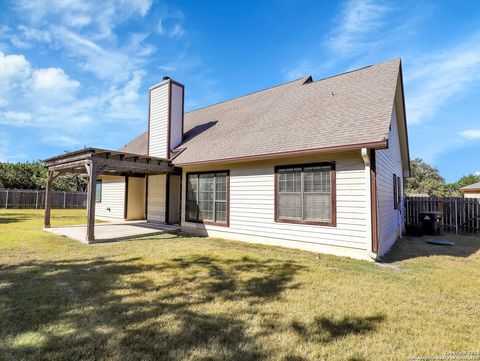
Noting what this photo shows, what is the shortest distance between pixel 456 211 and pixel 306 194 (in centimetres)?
980

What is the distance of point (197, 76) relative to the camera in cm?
1364

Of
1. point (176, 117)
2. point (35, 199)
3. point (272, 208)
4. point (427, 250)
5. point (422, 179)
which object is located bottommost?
point (427, 250)

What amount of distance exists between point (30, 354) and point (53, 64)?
36.1ft

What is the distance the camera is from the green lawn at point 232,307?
2.59m

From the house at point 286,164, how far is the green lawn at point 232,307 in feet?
4.08

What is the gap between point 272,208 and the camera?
7.90 meters

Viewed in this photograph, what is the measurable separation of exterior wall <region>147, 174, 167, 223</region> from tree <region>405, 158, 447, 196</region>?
39.3 meters

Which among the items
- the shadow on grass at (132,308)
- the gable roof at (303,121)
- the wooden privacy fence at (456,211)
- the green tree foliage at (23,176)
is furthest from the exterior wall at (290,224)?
the green tree foliage at (23,176)

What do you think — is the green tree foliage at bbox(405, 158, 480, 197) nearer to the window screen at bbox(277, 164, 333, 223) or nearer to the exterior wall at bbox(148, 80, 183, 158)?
the exterior wall at bbox(148, 80, 183, 158)

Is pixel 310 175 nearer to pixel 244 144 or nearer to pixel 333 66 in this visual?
pixel 244 144

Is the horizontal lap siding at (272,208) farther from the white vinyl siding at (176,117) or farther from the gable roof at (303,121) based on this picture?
the white vinyl siding at (176,117)

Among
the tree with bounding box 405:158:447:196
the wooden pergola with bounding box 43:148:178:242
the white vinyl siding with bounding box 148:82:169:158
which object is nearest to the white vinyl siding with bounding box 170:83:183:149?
the white vinyl siding with bounding box 148:82:169:158

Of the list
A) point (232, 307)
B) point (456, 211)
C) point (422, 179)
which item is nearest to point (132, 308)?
point (232, 307)

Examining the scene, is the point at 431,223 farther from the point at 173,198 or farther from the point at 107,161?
the point at 107,161
